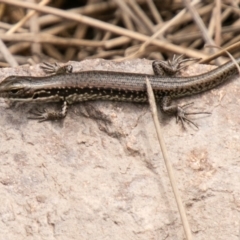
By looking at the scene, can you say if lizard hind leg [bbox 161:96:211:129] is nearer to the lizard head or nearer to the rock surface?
the rock surface

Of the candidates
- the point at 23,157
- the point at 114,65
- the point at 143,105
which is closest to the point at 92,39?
the point at 114,65

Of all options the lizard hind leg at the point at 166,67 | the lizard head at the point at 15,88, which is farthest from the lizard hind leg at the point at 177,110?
the lizard head at the point at 15,88

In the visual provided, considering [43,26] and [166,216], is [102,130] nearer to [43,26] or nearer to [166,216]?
[166,216]

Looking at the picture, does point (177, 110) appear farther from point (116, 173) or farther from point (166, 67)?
point (116, 173)

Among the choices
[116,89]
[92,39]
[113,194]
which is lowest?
[113,194]

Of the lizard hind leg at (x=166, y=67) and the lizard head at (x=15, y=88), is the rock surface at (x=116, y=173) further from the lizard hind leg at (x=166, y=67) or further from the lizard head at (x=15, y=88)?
the lizard hind leg at (x=166, y=67)

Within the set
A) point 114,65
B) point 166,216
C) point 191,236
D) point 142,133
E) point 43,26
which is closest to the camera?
point 191,236
